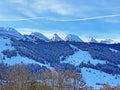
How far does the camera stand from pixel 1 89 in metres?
177

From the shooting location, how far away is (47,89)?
7495 inches

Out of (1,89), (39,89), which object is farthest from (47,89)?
(1,89)

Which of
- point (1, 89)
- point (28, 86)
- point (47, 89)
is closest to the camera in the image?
point (28, 86)

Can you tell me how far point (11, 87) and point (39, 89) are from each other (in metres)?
16.3

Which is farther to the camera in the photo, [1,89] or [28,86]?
[1,89]

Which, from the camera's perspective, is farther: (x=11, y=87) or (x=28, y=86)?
(x=11, y=87)

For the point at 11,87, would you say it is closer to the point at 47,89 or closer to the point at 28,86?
the point at 47,89

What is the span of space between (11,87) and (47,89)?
1767 cm

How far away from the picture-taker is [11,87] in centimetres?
18712

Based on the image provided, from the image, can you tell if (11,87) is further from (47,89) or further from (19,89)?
(47,89)

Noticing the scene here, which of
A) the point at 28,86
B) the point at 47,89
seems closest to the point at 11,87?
the point at 47,89

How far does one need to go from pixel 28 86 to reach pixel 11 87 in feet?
104

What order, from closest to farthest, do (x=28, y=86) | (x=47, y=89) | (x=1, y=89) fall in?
(x=28, y=86)
(x=1, y=89)
(x=47, y=89)

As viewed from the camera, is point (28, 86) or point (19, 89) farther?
point (19, 89)
